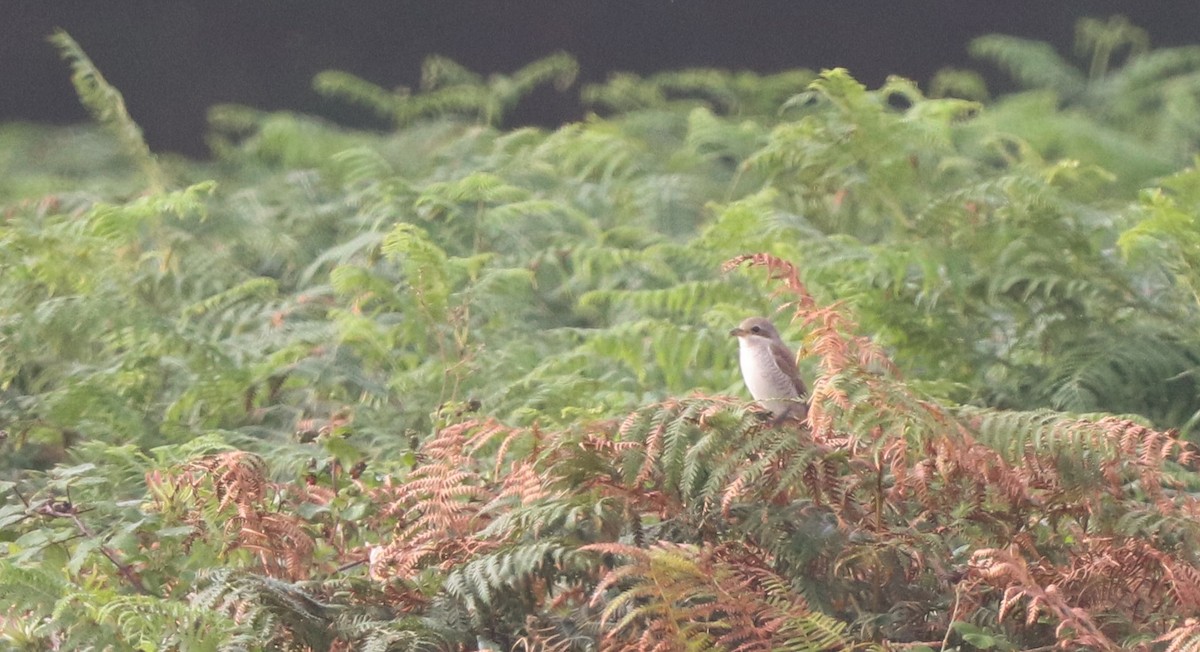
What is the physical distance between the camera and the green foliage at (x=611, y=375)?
227 centimetres

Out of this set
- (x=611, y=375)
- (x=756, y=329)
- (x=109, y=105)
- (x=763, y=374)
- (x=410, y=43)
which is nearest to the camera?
(x=763, y=374)

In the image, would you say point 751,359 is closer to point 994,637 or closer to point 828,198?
point 994,637

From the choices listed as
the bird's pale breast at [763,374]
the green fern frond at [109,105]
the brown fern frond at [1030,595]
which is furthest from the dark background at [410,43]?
the brown fern frond at [1030,595]

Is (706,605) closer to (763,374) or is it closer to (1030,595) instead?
(1030,595)

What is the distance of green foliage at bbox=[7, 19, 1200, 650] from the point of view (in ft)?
7.44

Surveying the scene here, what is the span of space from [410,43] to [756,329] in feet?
18.5

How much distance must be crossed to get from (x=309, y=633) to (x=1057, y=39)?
27.3 ft

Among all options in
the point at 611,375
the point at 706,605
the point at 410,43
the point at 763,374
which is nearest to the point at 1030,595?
the point at 706,605

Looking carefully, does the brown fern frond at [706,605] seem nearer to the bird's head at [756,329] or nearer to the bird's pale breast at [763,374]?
the bird's pale breast at [763,374]

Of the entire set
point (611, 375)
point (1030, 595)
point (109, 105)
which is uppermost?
point (109, 105)

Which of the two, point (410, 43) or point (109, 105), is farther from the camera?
point (410, 43)

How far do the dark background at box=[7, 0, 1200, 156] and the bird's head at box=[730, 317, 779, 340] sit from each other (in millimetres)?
5154

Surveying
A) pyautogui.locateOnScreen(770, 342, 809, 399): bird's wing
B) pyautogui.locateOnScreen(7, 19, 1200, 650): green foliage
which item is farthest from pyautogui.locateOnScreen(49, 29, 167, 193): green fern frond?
pyautogui.locateOnScreen(770, 342, 809, 399): bird's wing

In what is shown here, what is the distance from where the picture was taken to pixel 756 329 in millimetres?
3680
